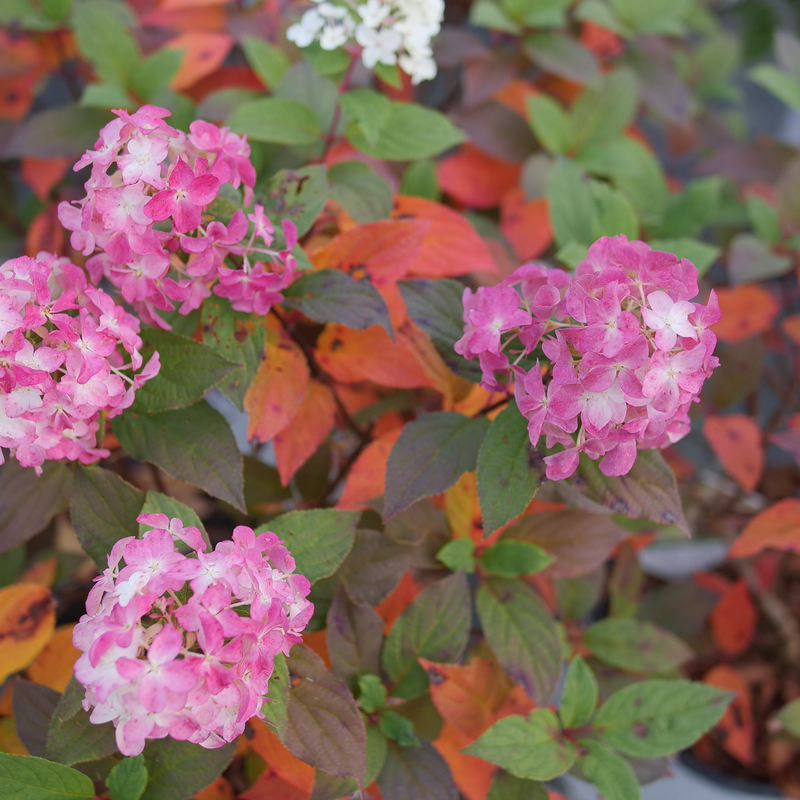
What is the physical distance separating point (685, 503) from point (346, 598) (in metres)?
0.73

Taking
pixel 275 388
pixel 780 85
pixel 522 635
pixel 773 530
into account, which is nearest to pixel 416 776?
pixel 522 635

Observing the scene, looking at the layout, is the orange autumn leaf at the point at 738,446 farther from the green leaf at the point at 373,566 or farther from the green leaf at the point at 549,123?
the green leaf at the point at 373,566

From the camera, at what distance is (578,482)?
2.03ft

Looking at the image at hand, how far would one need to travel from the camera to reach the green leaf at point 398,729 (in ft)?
2.21

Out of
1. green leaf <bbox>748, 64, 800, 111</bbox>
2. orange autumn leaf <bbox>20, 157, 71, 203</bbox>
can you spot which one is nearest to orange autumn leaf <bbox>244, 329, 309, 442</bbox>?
orange autumn leaf <bbox>20, 157, 71, 203</bbox>

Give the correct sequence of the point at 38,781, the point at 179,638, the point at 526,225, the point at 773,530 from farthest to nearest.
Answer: the point at 526,225 < the point at 773,530 < the point at 38,781 < the point at 179,638

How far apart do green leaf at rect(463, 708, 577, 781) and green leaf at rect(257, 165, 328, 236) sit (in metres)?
0.52

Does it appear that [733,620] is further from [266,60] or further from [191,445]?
[266,60]

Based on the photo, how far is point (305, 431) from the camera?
82 centimetres

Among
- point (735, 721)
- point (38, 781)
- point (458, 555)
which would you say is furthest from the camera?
point (735, 721)

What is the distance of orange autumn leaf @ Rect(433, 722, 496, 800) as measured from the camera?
765 mm

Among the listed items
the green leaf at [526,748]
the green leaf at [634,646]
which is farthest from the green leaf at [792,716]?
the green leaf at [526,748]

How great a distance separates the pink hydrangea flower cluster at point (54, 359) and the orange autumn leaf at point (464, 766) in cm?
51

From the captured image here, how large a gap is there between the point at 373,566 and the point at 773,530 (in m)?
0.52
